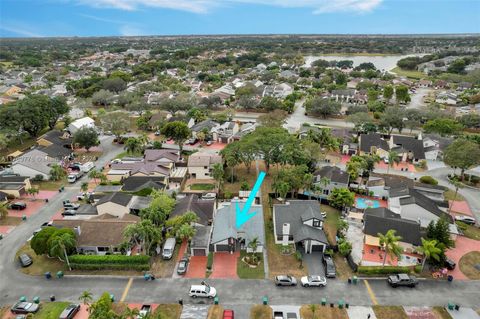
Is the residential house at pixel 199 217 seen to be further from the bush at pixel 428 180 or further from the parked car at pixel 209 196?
the bush at pixel 428 180

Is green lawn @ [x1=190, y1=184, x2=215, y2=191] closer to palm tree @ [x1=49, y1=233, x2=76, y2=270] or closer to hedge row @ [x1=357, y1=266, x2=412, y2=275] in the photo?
palm tree @ [x1=49, y1=233, x2=76, y2=270]

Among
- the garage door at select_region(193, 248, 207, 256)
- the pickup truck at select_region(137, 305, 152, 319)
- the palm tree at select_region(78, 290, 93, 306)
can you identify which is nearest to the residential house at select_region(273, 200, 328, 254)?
the garage door at select_region(193, 248, 207, 256)

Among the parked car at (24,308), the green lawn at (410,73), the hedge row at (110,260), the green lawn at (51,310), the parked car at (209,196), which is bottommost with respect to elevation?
the green lawn at (51,310)

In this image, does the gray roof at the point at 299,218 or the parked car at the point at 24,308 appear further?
the gray roof at the point at 299,218

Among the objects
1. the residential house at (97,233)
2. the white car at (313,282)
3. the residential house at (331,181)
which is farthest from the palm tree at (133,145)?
the white car at (313,282)

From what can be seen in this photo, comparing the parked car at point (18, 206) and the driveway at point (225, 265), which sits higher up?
the parked car at point (18, 206)

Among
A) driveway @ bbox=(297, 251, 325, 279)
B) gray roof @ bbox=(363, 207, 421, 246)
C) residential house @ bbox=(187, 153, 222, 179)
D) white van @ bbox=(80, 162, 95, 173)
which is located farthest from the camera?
white van @ bbox=(80, 162, 95, 173)

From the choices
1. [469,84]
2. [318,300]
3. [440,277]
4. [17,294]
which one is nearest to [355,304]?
[318,300]
